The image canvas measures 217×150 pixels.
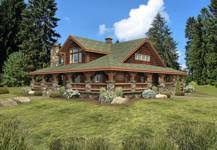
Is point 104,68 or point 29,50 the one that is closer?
point 104,68

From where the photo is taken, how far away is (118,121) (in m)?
15.9

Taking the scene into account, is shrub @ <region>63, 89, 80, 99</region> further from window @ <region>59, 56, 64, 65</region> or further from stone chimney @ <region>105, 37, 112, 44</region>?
stone chimney @ <region>105, 37, 112, 44</region>

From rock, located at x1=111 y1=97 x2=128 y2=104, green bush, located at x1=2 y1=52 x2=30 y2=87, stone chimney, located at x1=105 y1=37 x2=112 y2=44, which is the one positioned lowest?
rock, located at x1=111 y1=97 x2=128 y2=104

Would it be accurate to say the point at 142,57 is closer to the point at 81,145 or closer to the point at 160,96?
the point at 160,96

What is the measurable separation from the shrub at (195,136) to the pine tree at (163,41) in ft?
191

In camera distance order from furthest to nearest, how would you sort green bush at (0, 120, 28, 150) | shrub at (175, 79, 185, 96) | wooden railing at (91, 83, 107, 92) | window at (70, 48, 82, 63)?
window at (70, 48, 82, 63) < shrub at (175, 79, 185, 96) < wooden railing at (91, 83, 107, 92) < green bush at (0, 120, 28, 150)

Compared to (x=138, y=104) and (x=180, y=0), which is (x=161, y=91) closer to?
(x=138, y=104)

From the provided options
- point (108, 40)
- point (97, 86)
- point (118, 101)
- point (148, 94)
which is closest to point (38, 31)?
point (108, 40)

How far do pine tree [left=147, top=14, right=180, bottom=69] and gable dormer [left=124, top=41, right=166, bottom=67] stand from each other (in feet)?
90.9

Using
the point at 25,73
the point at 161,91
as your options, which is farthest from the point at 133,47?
the point at 25,73

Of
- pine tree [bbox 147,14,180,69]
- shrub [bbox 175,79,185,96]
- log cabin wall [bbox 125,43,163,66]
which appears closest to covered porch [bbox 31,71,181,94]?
shrub [bbox 175,79,185,96]

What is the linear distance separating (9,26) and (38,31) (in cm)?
737

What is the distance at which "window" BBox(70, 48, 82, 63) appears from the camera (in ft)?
113

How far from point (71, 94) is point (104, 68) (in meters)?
4.64
